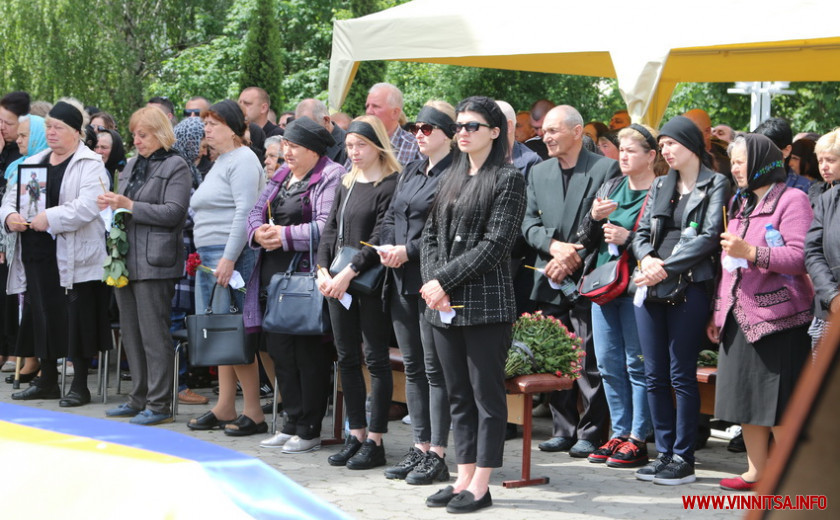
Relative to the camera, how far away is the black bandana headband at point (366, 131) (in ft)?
20.5

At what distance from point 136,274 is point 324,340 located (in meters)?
1.60

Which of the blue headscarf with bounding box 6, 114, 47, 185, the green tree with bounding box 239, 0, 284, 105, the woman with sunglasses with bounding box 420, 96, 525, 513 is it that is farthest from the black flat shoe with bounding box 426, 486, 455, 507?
the green tree with bounding box 239, 0, 284, 105

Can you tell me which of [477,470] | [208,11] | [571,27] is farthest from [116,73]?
[477,470]

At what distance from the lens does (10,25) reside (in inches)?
1079

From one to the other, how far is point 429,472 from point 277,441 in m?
1.37

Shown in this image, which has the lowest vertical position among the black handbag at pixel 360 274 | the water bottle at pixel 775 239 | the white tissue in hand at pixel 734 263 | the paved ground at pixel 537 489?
the paved ground at pixel 537 489

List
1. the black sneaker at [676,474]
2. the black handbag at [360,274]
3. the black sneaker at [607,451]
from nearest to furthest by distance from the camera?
the black sneaker at [676,474] → the black handbag at [360,274] → the black sneaker at [607,451]

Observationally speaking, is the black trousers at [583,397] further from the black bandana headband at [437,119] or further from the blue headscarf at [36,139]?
the blue headscarf at [36,139]

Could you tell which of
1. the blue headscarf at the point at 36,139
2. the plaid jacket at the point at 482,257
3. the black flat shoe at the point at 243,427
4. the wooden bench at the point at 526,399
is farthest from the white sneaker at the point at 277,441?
the blue headscarf at the point at 36,139

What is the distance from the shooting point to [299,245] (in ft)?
22.1

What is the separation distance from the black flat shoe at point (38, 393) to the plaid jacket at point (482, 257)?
4418 millimetres

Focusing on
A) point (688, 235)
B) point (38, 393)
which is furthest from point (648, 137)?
point (38, 393)

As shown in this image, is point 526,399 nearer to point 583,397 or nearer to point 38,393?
point 583,397

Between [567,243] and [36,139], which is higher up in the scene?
[36,139]
